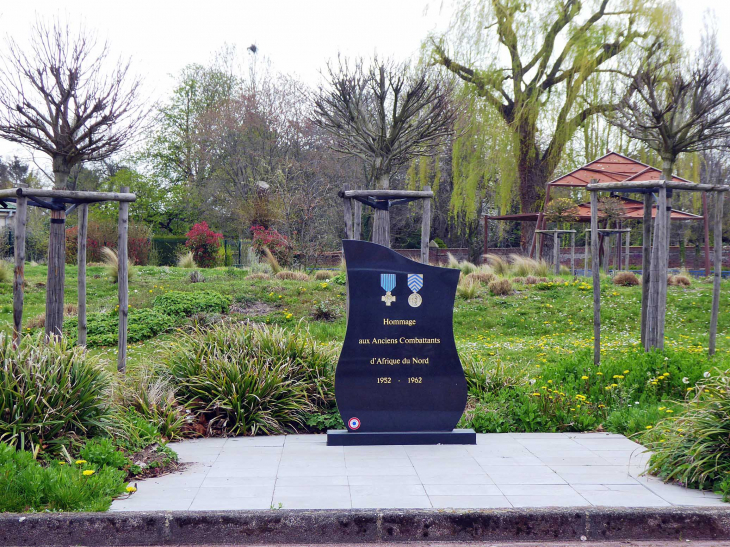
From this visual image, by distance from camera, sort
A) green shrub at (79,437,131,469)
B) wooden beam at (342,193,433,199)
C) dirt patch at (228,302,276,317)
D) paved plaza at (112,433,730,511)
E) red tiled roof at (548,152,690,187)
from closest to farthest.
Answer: paved plaza at (112,433,730,511) < green shrub at (79,437,131,469) < wooden beam at (342,193,433,199) < dirt patch at (228,302,276,317) < red tiled roof at (548,152,690,187)

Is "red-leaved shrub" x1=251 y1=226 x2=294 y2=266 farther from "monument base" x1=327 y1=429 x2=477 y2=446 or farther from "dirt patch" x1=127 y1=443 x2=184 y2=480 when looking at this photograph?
"dirt patch" x1=127 y1=443 x2=184 y2=480

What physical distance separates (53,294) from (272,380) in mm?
2935

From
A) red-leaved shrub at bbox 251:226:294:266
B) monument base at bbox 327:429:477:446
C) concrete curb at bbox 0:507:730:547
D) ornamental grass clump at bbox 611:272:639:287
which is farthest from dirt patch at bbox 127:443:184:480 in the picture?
red-leaved shrub at bbox 251:226:294:266

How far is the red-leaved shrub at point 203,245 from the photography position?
29625mm

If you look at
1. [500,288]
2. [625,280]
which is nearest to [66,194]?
[500,288]

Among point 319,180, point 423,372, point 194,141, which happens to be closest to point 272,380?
point 423,372

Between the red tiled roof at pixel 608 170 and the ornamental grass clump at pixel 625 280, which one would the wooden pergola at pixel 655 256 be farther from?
the red tiled roof at pixel 608 170

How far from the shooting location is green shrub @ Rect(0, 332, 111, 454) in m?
5.02

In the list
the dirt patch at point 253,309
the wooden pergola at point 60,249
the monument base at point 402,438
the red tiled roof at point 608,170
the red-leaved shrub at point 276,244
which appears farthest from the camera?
the red-leaved shrub at point 276,244

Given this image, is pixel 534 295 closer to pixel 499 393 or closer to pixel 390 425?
pixel 499 393

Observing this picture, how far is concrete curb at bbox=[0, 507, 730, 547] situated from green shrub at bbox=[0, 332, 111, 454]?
3.37 ft

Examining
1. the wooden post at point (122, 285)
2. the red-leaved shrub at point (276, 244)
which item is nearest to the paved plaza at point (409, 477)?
the wooden post at point (122, 285)

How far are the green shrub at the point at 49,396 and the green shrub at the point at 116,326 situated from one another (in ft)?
20.8

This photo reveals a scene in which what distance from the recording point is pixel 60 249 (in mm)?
7801
